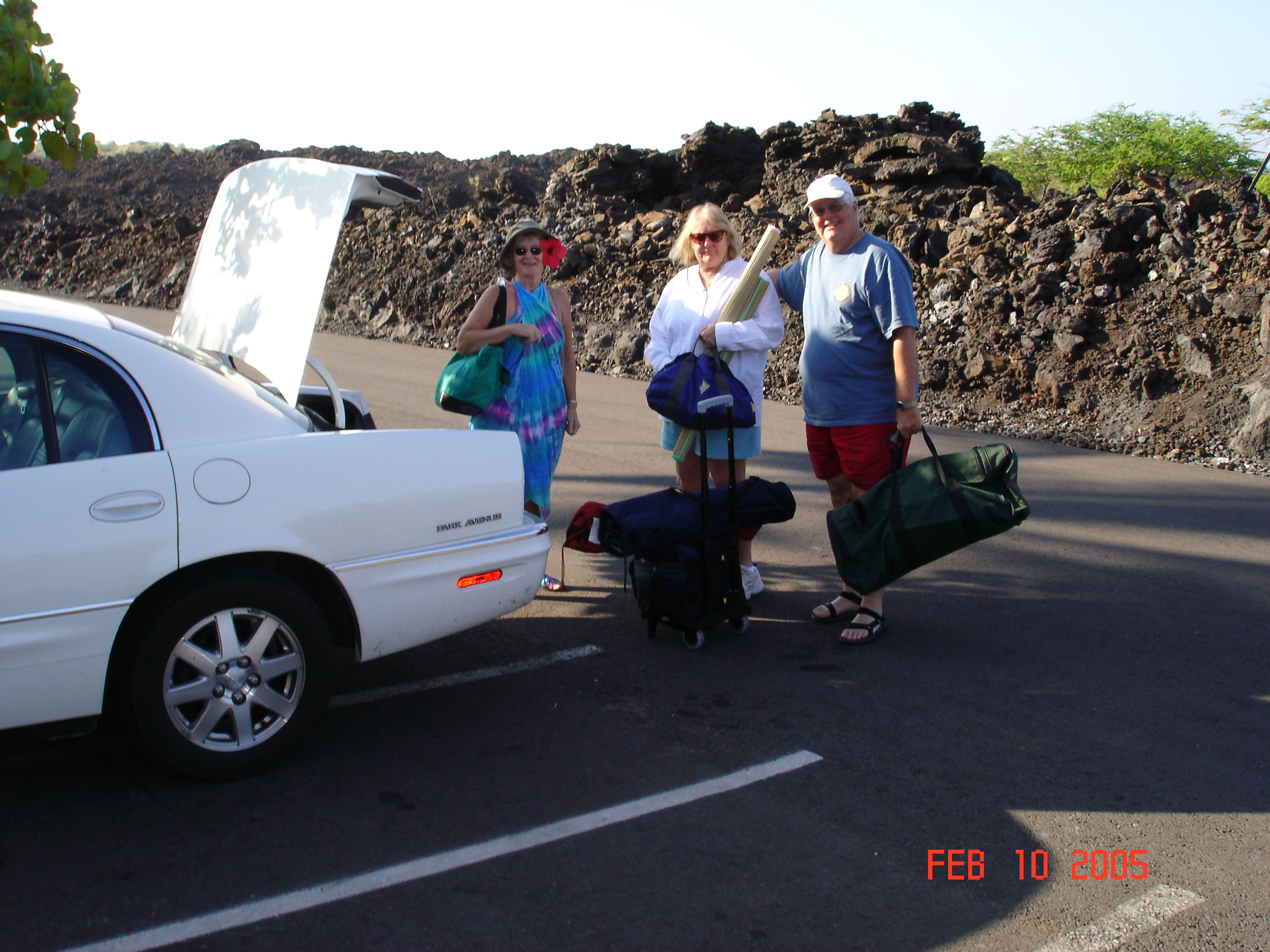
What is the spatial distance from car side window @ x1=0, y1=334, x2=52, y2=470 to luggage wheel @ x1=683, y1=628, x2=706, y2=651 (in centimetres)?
273

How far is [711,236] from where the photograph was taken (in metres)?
5.00

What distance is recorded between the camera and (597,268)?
1959 centimetres

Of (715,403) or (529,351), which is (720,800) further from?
(529,351)

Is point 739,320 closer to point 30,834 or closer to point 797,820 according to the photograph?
point 797,820

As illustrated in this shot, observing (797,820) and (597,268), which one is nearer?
(797,820)

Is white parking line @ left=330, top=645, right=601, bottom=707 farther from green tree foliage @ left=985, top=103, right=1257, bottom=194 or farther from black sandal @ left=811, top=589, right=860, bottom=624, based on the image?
green tree foliage @ left=985, top=103, right=1257, bottom=194

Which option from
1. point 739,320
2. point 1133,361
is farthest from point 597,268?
point 739,320

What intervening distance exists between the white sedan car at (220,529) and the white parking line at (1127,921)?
2.18m

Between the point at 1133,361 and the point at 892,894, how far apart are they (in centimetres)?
1031

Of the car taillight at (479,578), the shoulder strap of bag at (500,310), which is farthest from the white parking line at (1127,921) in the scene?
the shoulder strap of bag at (500,310)

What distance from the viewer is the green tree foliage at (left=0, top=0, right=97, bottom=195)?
4.77m

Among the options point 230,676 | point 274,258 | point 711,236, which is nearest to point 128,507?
point 230,676

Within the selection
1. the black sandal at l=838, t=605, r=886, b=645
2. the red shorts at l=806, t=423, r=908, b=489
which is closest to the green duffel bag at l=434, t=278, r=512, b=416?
the red shorts at l=806, t=423, r=908, b=489
